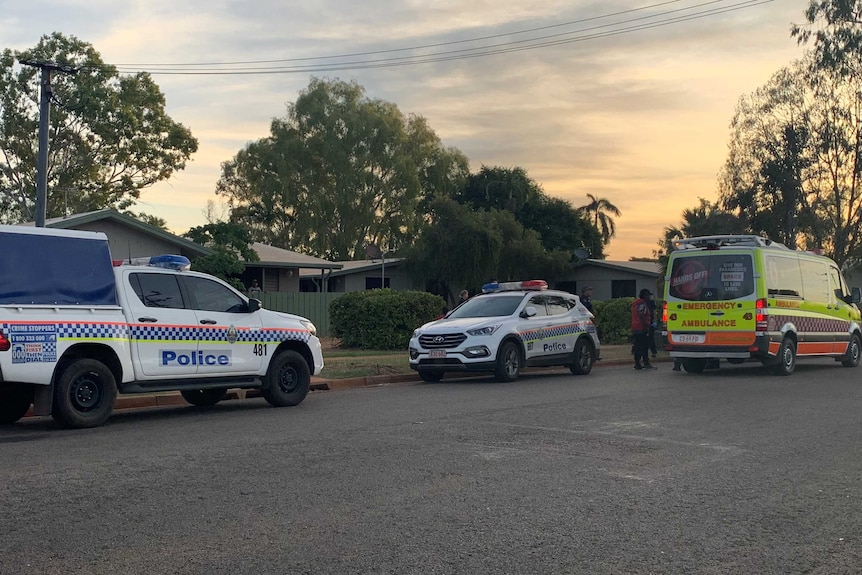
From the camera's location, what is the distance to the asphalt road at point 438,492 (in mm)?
5324

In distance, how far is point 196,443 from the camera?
930 cm

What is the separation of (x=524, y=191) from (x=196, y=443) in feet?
161

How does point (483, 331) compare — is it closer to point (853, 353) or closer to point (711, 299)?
point (711, 299)

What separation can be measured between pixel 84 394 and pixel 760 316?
12.4 metres

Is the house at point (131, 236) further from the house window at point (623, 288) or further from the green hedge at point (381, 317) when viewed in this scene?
the house window at point (623, 288)

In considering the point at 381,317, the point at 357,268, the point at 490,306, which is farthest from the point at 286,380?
the point at 357,268

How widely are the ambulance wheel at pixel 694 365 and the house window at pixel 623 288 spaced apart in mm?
25882

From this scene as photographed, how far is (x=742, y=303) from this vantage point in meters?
17.5

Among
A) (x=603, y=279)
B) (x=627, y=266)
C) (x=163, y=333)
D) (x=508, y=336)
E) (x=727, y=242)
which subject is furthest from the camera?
(x=603, y=279)

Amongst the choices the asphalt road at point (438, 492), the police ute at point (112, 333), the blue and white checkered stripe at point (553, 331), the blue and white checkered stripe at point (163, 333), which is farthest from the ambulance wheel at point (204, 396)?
the blue and white checkered stripe at point (553, 331)

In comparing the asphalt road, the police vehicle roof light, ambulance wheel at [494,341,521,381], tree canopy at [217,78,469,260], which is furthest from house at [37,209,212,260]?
tree canopy at [217,78,469,260]

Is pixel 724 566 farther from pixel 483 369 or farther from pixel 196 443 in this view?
pixel 483 369

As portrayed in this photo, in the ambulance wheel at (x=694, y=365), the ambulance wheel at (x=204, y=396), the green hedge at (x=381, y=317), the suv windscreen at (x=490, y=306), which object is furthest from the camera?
the green hedge at (x=381, y=317)

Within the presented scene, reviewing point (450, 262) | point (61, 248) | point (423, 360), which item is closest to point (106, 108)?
point (450, 262)
